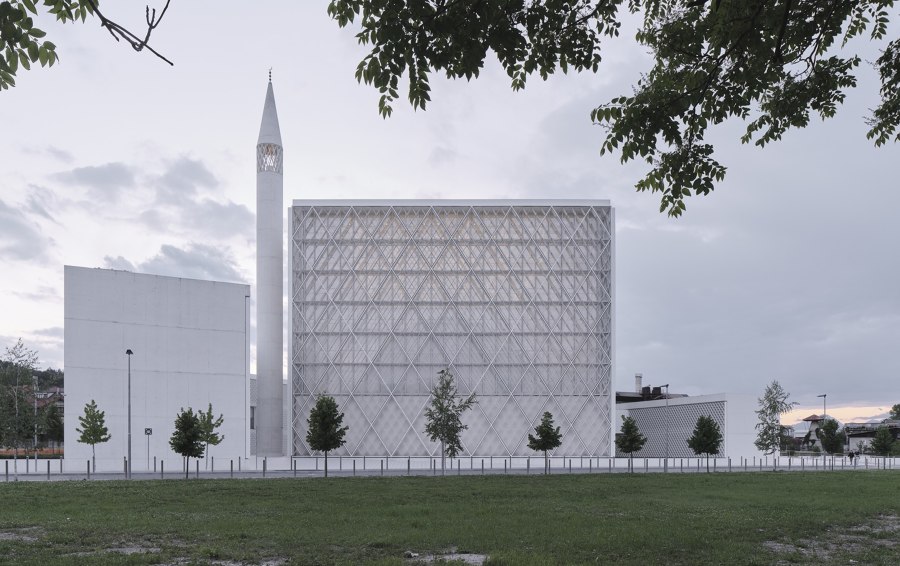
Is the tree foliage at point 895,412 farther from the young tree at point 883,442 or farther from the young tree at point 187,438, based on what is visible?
the young tree at point 187,438

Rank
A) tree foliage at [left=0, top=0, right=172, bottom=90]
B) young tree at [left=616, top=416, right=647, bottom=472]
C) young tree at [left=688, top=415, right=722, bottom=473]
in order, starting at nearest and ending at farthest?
tree foliage at [left=0, top=0, right=172, bottom=90] → young tree at [left=688, top=415, right=722, bottom=473] → young tree at [left=616, top=416, right=647, bottom=472]

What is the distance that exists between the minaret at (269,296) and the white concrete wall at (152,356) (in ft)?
27.5

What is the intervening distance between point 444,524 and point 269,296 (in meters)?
58.3

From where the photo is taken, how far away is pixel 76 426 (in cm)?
5497

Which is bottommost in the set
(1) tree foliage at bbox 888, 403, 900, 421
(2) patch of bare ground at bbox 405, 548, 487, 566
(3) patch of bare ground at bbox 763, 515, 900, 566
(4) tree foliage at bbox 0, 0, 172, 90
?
(1) tree foliage at bbox 888, 403, 900, 421

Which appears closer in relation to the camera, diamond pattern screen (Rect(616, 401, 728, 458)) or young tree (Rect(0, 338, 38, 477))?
young tree (Rect(0, 338, 38, 477))

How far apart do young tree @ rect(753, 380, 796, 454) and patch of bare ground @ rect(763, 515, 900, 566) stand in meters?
45.3

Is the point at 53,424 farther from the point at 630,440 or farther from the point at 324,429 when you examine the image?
the point at 630,440

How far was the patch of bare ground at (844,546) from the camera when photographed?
13961mm

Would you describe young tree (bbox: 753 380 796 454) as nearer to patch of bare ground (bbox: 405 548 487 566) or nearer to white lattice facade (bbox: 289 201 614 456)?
white lattice facade (bbox: 289 201 614 456)

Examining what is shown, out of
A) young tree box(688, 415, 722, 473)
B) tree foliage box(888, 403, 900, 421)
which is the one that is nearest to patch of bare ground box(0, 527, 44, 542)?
young tree box(688, 415, 722, 473)

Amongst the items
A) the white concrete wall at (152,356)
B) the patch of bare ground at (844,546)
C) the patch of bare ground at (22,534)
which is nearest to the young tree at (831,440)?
the white concrete wall at (152,356)

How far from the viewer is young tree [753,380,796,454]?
61.9 metres

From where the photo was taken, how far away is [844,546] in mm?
15758
